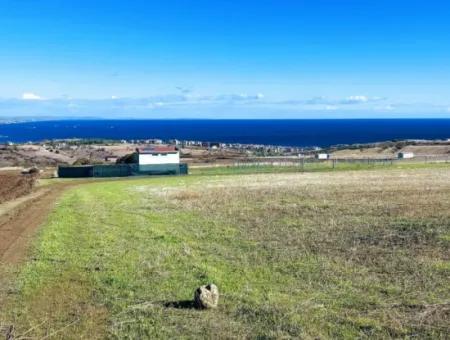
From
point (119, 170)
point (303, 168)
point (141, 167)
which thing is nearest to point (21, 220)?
point (119, 170)

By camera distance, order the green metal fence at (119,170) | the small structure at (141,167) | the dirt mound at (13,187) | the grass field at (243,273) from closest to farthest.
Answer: the grass field at (243,273) → the dirt mound at (13,187) → the green metal fence at (119,170) → the small structure at (141,167)

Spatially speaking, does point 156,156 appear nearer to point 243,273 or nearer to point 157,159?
point 157,159

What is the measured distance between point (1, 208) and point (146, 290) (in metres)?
Answer: 19.2

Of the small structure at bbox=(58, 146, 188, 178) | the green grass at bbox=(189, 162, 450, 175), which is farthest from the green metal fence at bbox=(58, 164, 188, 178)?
the green grass at bbox=(189, 162, 450, 175)

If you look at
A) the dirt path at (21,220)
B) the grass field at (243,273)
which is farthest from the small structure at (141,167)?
the grass field at (243,273)

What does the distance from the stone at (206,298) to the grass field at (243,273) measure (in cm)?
23

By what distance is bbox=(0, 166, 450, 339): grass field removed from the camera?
384 inches

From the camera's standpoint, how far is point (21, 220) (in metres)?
23.7

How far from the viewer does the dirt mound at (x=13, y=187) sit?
113 feet

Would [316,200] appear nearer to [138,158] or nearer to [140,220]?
[140,220]

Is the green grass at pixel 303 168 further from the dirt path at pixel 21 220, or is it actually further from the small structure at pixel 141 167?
the dirt path at pixel 21 220

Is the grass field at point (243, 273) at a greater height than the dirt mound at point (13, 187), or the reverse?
the grass field at point (243, 273)

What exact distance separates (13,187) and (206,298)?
3245 centimetres

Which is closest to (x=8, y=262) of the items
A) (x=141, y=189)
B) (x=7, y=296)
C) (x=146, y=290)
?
(x=7, y=296)
